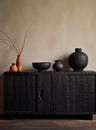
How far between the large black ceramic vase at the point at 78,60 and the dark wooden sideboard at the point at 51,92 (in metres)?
0.17

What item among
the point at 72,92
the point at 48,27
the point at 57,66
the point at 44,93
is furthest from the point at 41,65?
the point at 48,27

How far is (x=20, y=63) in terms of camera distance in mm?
5070

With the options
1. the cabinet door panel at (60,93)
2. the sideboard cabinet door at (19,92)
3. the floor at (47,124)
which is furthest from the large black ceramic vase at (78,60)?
the floor at (47,124)

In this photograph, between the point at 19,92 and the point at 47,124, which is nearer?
the point at 47,124

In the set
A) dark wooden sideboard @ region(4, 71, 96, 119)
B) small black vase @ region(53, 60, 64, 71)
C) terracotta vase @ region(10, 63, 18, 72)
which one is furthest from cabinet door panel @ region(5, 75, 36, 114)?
small black vase @ region(53, 60, 64, 71)

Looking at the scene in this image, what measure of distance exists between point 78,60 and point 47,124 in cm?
120

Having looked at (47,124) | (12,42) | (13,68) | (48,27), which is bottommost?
(47,124)

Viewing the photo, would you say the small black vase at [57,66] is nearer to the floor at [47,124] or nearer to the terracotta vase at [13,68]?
the terracotta vase at [13,68]

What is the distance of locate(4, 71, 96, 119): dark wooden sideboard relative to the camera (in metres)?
4.85

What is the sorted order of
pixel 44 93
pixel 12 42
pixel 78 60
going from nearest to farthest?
pixel 44 93 < pixel 78 60 < pixel 12 42

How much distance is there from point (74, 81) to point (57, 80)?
0.28m

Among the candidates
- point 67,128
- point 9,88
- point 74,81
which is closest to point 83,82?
point 74,81

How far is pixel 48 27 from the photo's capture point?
5.29 meters

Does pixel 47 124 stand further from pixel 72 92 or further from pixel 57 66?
pixel 57 66
